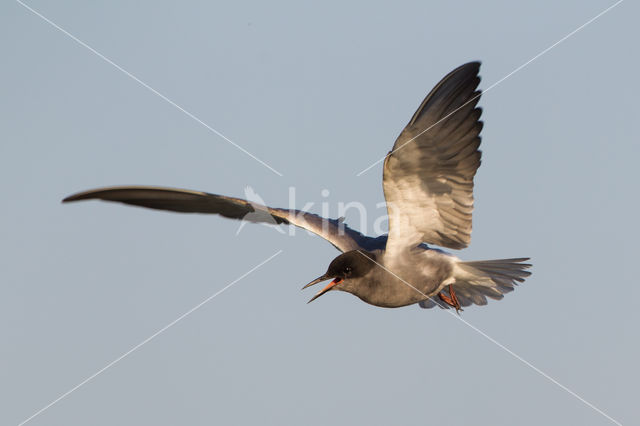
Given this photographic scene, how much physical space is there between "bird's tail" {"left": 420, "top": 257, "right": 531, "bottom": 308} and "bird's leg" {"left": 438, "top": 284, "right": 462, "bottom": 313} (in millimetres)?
90

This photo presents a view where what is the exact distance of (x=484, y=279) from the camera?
917 cm

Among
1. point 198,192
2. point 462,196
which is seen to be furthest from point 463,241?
point 198,192

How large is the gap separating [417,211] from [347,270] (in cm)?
93

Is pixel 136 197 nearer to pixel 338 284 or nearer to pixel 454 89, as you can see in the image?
pixel 338 284

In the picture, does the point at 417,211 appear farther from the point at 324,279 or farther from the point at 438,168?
the point at 324,279

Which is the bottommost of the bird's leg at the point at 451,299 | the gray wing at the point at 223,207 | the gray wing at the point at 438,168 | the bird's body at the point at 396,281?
the bird's leg at the point at 451,299

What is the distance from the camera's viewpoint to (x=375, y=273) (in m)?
7.89

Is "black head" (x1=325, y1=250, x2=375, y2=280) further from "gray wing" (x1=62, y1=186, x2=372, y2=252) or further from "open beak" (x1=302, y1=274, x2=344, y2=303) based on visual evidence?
"gray wing" (x1=62, y1=186, x2=372, y2=252)

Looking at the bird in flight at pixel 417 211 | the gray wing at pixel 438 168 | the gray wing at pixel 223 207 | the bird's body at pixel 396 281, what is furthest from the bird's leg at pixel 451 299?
the gray wing at pixel 223 207

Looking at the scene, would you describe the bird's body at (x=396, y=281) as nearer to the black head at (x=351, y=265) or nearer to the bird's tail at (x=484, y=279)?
the black head at (x=351, y=265)

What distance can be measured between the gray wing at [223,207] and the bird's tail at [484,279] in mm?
1238

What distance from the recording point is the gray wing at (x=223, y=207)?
6.57 meters

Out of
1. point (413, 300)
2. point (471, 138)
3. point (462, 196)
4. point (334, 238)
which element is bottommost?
point (413, 300)

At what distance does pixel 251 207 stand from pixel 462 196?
7.29 feet
